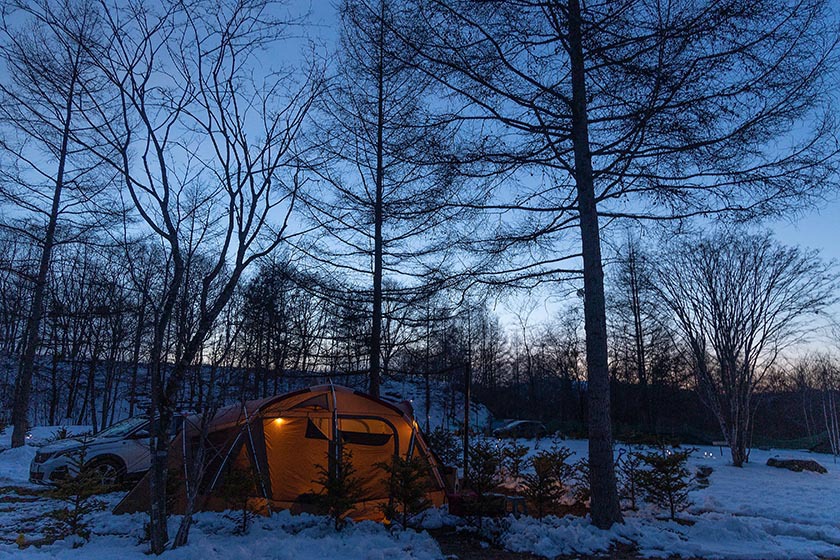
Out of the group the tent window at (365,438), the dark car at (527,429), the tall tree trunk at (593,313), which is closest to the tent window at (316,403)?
the tent window at (365,438)

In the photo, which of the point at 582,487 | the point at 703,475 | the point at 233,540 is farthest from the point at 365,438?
the point at 703,475

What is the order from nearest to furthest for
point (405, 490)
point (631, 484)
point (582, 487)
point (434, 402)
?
1. point (405, 490)
2. point (631, 484)
3. point (582, 487)
4. point (434, 402)

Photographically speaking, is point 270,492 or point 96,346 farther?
point 96,346

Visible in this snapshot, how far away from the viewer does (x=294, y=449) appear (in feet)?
23.8

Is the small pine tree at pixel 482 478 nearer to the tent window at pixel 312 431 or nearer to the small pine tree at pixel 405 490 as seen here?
the small pine tree at pixel 405 490

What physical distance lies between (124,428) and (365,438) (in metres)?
6.42

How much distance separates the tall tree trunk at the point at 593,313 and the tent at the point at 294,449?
215 cm

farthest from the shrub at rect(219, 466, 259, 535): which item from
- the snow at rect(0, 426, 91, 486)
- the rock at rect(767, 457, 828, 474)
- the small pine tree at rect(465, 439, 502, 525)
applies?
the rock at rect(767, 457, 828, 474)

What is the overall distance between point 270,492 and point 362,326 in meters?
3.92

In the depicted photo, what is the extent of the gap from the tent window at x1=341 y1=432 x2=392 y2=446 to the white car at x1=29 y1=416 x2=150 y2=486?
4.38 meters

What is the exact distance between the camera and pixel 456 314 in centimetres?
927

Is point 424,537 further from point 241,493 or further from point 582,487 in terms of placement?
point 582,487

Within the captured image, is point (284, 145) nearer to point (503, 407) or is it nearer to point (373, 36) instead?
point (373, 36)

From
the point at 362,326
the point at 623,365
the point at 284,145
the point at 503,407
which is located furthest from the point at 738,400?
the point at 503,407
